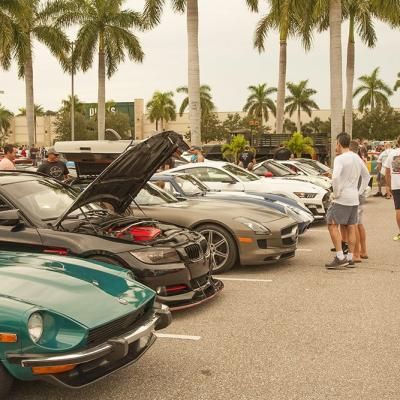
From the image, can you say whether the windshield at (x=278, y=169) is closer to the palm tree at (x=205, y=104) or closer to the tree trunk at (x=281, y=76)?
the tree trunk at (x=281, y=76)

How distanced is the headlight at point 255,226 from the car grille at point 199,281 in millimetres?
1720

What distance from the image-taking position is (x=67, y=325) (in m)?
3.46

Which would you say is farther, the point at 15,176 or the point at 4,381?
the point at 15,176

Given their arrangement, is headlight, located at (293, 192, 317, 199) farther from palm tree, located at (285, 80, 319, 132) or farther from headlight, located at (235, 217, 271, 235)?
palm tree, located at (285, 80, 319, 132)

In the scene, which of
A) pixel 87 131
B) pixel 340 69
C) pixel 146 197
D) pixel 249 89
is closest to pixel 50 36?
pixel 340 69

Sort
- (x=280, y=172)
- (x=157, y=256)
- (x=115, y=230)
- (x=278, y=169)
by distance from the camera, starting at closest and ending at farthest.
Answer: (x=157, y=256), (x=115, y=230), (x=280, y=172), (x=278, y=169)

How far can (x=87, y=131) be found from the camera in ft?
221

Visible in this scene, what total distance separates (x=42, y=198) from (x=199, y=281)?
1.90 metres

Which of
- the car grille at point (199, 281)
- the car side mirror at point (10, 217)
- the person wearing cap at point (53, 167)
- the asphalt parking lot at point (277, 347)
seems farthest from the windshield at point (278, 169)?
the car side mirror at point (10, 217)

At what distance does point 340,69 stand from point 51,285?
20.1m

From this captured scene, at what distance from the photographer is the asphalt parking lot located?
4016 mm

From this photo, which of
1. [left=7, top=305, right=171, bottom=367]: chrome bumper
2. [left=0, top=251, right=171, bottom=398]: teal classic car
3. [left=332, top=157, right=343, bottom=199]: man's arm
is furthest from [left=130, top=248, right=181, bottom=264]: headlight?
[left=332, top=157, right=343, bottom=199]: man's arm

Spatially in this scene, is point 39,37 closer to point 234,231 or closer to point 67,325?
point 234,231

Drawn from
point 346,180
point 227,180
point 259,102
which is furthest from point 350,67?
point 259,102
